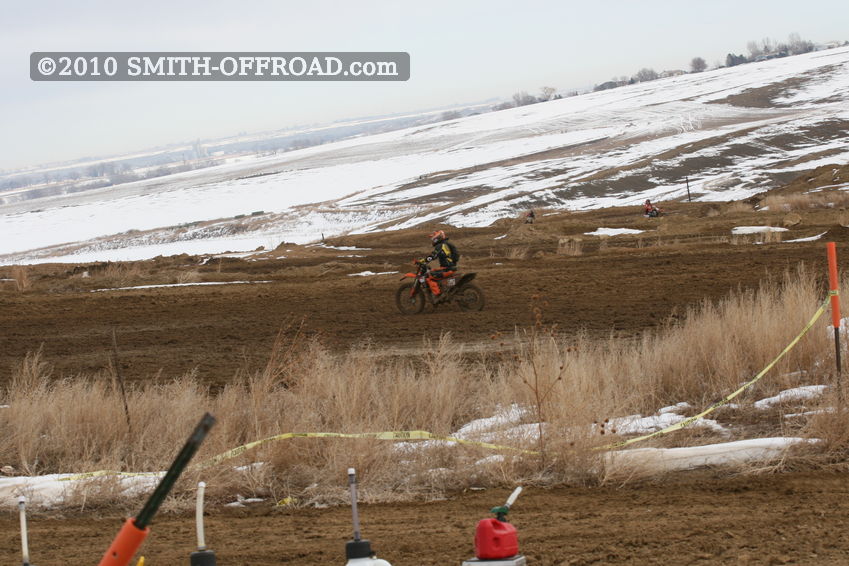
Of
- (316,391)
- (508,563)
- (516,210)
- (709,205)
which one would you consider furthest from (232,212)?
(508,563)

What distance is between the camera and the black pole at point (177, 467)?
2008 mm

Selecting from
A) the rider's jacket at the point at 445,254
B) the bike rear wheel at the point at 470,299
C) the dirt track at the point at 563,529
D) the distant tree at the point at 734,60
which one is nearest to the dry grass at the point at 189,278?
the bike rear wheel at the point at 470,299

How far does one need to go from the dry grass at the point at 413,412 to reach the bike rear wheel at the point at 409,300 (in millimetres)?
6998

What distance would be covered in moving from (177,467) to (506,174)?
79.1 metres

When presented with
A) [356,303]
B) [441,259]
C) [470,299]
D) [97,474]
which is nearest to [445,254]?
[441,259]

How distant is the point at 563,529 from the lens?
596cm

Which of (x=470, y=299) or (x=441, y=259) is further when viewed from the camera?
(x=470, y=299)

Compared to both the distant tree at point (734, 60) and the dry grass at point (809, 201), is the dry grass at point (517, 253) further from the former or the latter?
the distant tree at point (734, 60)

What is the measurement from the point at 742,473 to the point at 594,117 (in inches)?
4841

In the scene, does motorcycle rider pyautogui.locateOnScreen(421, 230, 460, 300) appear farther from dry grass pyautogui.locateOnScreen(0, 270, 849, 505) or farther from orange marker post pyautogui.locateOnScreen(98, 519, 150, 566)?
orange marker post pyautogui.locateOnScreen(98, 519, 150, 566)

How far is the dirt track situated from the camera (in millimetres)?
5434

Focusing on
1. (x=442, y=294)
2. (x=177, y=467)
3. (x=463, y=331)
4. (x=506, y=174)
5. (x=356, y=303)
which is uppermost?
(x=506, y=174)

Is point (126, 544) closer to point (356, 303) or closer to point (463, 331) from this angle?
point (463, 331)

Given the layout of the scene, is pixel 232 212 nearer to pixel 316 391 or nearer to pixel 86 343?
pixel 86 343
